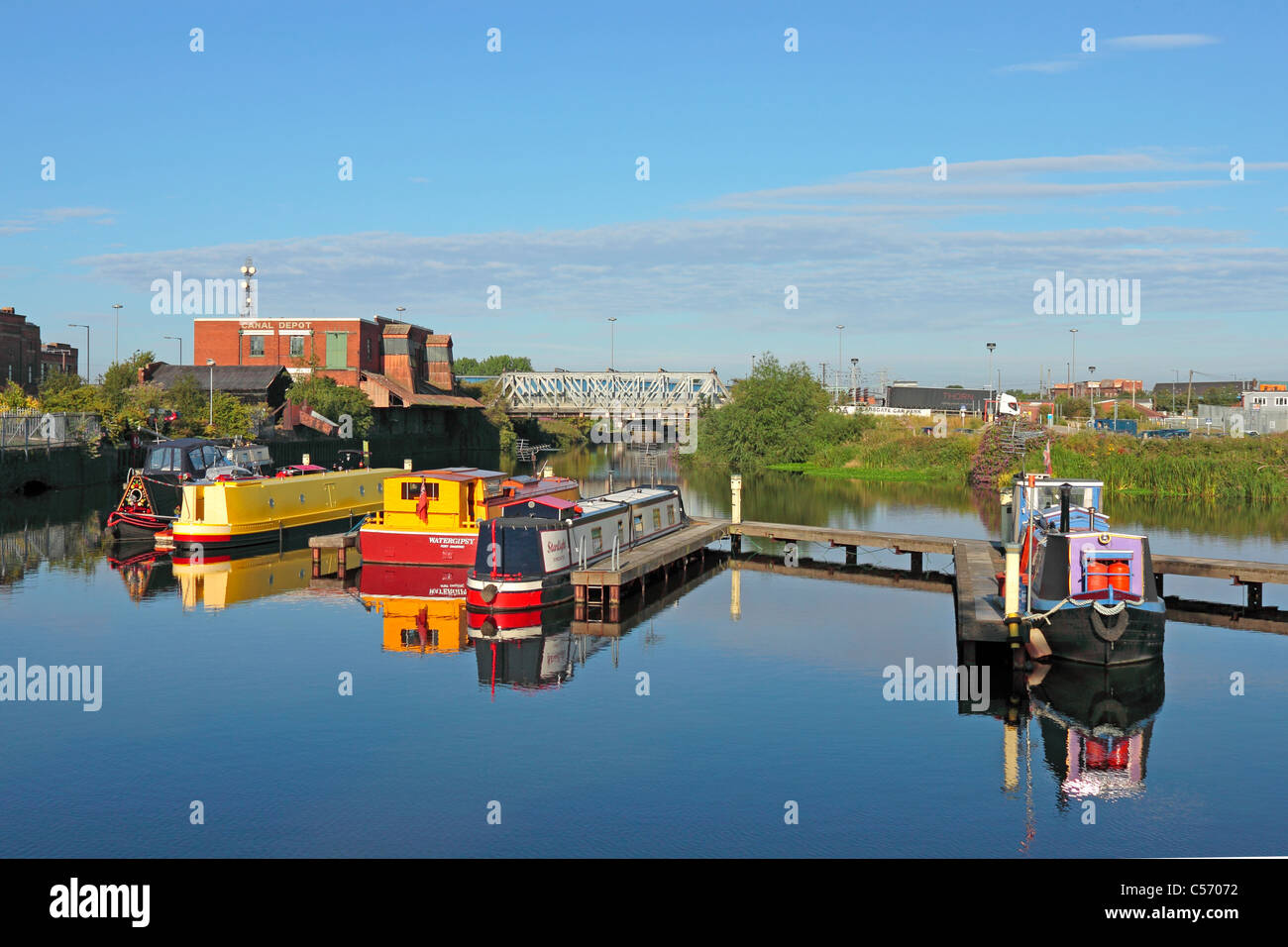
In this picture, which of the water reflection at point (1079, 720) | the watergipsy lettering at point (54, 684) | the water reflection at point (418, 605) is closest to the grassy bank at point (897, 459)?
the water reflection at point (418, 605)

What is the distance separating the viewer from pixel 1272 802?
17.2 metres

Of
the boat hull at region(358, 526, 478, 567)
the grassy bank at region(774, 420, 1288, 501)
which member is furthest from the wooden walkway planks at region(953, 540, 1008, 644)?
the grassy bank at region(774, 420, 1288, 501)

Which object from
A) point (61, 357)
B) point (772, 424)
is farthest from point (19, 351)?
point (772, 424)

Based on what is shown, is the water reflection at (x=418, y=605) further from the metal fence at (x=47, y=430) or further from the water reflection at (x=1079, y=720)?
the metal fence at (x=47, y=430)

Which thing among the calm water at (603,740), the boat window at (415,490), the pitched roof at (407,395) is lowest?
the calm water at (603,740)

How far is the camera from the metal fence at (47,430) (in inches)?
2341

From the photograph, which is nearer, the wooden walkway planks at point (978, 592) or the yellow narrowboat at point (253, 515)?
the wooden walkway planks at point (978, 592)

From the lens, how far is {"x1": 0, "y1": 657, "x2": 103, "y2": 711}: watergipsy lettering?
22.5m

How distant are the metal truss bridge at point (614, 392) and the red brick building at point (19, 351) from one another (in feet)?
161
